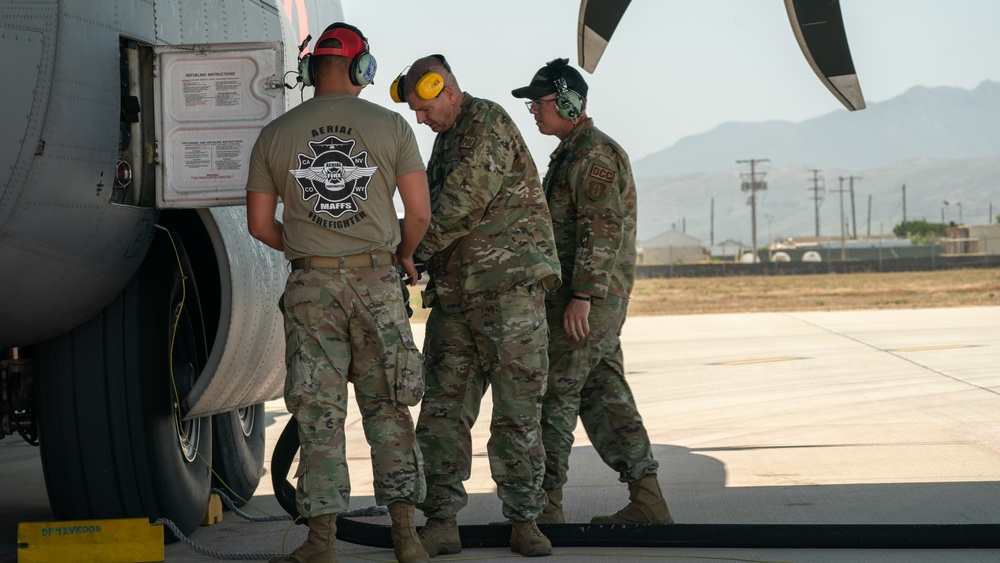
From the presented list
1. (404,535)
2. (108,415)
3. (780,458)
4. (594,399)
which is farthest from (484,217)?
(780,458)

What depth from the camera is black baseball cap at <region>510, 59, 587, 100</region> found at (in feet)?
18.2

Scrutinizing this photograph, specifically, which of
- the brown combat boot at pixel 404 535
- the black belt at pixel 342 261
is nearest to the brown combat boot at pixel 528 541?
the brown combat boot at pixel 404 535

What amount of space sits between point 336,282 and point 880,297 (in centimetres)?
3730

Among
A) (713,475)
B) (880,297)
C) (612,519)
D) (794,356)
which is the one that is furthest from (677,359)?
(880,297)

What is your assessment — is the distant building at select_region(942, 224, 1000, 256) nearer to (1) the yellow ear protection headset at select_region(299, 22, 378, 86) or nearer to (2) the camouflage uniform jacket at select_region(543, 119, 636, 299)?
(2) the camouflage uniform jacket at select_region(543, 119, 636, 299)

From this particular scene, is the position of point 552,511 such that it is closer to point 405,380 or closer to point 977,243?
point 405,380

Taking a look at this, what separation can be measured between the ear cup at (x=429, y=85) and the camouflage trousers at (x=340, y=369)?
0.79 metres

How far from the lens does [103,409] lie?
5.18 m

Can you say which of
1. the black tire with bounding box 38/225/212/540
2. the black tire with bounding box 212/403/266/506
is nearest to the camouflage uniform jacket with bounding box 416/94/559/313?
the black tire with bounding box 38/225/212/540

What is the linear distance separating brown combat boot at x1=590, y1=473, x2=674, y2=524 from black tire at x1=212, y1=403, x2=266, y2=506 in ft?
7.29

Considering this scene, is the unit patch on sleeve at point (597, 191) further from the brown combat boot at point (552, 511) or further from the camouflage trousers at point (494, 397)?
the brown combat boot at point (552, 511)

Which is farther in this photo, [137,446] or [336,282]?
[137,446]

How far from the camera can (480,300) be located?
494 cm

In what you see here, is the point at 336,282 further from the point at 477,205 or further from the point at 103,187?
the point at 103,187
